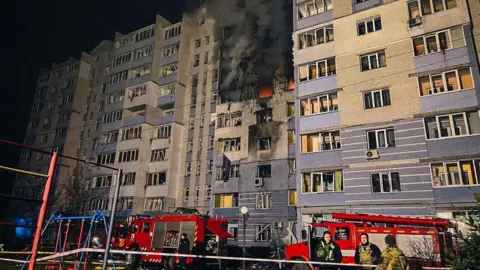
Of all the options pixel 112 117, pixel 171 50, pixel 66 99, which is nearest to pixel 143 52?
pixel 171 50

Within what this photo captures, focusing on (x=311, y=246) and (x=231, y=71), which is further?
(x=231, y=71)

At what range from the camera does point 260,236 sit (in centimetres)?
3164

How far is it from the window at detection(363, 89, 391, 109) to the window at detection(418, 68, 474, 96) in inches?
84.9

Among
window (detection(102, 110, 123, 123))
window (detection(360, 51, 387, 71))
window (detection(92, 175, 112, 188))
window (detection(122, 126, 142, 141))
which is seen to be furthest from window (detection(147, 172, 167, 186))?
window (detection(360, 51, 387, 71))

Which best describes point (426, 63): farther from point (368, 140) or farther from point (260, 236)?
point (260, 236)

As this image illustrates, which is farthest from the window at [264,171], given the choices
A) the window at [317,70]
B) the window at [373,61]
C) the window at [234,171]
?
the window at [373,61]

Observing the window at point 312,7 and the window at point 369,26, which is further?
the window at point 312,7

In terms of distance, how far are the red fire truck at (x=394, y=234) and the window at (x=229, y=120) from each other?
2263 cm

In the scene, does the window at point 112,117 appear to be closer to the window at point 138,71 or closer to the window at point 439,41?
the window at point 138,71

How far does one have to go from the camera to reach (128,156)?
4547 cm

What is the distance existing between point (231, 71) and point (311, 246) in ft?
93.9

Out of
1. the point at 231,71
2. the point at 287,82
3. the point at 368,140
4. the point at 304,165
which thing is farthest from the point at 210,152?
the point at 368,140

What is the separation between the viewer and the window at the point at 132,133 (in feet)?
151

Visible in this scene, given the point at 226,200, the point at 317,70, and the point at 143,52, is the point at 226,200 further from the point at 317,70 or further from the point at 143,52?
the point at 143,52
